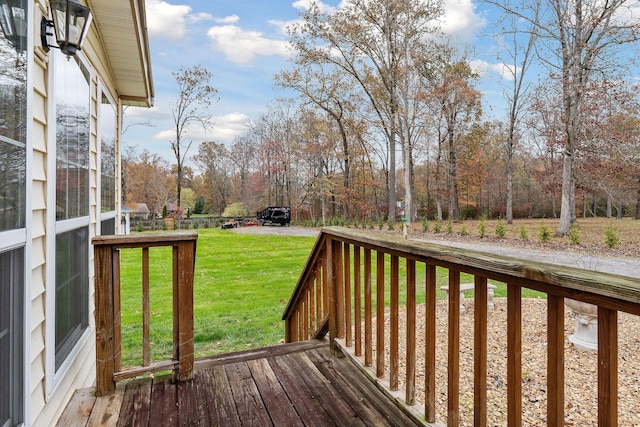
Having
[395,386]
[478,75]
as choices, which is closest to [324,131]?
[478,75]

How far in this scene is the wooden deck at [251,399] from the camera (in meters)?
1.70

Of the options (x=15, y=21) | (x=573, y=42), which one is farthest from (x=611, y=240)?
(x=15, y=21)

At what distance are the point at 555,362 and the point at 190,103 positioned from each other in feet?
72.8

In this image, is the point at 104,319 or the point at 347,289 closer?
the point at 104,319

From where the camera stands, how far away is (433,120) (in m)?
17.8

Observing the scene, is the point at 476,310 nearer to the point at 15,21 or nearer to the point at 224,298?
the point at 15,21

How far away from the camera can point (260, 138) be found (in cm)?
2434

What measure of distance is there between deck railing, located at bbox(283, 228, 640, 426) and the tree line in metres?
10.6

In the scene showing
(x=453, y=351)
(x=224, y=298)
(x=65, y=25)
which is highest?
(x=65, y=25)

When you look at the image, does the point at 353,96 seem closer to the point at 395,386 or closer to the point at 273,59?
the point at 273,59

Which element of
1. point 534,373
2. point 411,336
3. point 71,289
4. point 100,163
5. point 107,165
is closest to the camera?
point 411,336

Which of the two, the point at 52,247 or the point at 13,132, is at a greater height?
the point at 13,132

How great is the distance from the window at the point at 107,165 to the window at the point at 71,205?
75 cm

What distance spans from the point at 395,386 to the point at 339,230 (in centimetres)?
93
